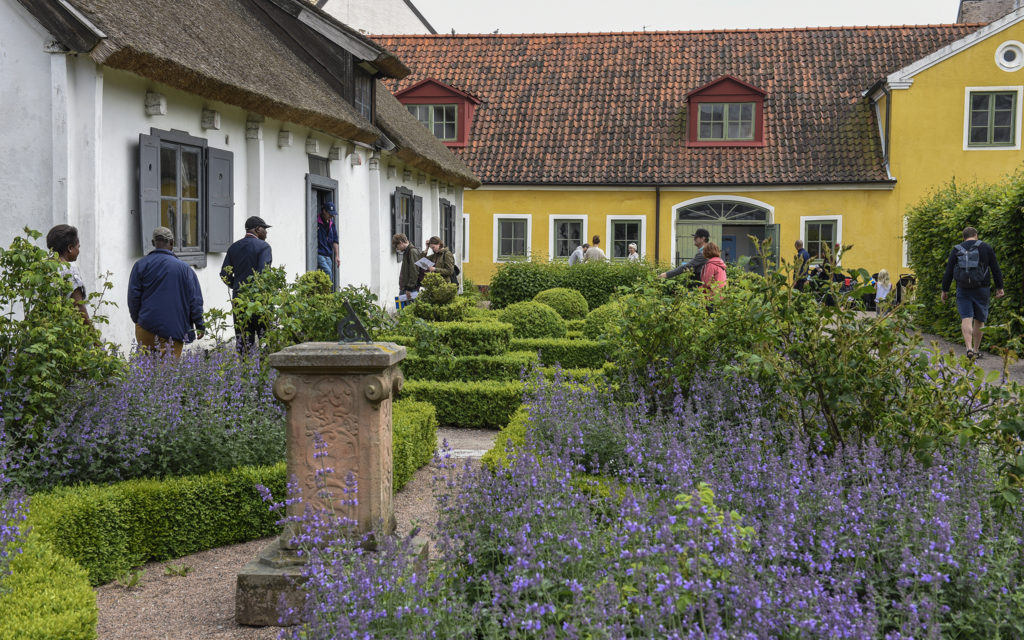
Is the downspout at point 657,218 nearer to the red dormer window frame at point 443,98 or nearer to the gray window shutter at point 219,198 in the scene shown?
the red dormer window frame at point 443,98

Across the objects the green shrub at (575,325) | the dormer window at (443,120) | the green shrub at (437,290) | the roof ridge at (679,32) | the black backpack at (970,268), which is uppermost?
the roof ridge at (679,32)

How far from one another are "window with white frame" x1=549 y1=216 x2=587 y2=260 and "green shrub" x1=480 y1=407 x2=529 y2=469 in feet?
64.8

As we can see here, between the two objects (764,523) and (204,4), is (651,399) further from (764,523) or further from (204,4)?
(204,4)

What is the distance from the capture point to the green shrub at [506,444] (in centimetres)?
537

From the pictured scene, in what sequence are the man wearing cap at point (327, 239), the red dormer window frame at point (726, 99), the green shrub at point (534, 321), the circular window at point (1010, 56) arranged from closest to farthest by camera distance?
the green shrub at point (534, 321), the man wearing cap at point (327, 239), the circular window at point (1010, 56), the red dormer window frame at point (726, 99)

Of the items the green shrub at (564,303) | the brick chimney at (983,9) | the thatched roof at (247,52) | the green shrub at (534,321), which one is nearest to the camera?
the thatched roof at (247,52)

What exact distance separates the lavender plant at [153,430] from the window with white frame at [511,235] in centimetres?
2005

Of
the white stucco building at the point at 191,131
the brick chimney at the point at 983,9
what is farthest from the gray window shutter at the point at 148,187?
the brick chimney at the point at 983,9

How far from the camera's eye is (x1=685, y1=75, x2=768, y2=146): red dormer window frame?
2584 cm

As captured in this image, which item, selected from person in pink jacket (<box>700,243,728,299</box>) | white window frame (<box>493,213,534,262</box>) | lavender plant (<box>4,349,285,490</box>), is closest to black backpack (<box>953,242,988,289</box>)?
person in pink jacket (<box>700,243,728,299</box>)

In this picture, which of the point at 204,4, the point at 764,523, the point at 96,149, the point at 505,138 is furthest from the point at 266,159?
the point at 505,138

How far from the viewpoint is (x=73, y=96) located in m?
8.37

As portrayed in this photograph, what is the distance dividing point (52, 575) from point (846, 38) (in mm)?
27438

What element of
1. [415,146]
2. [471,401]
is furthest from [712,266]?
[415,146]
